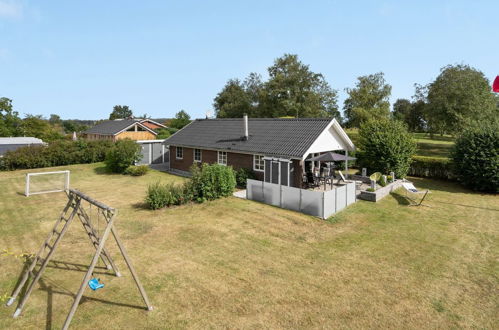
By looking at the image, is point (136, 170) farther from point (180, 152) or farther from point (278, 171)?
point (278, 171)

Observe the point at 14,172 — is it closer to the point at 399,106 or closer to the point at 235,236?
the point at 235,236

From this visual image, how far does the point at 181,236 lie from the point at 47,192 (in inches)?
487

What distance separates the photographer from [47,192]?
62.3 ft

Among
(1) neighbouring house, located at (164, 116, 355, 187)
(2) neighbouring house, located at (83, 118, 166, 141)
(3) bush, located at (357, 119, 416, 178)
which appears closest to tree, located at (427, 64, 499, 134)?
(3) bush, located at (357, 119, 416, 178)

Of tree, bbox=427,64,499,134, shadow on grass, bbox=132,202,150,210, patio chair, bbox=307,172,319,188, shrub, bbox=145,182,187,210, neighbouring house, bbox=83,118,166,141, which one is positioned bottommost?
shadow on grass, bbox=132,202,150,210

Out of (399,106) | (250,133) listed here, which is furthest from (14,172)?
(399,106)

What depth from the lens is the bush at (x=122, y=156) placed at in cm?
2498

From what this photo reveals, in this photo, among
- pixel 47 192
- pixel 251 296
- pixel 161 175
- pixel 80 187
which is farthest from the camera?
pixel 161 175

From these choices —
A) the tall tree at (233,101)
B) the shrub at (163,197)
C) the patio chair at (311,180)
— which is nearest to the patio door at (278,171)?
the patio chair at (311,180)

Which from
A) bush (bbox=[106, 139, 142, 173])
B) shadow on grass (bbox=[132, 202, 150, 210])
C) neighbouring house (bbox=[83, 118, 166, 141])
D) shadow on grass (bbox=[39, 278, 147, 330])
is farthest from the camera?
neighbouring house (bbox=[83, 118, 166, 141])

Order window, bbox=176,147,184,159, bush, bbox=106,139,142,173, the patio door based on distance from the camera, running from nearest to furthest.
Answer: the patio door, bush, bbox=106,139,142,173, window, bbox=176,147,184,159

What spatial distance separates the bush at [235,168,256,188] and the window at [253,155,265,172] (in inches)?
16.9

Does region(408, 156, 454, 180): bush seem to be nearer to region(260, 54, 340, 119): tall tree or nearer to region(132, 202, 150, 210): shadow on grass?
region(132, 202, 150, 210): shadow on grass

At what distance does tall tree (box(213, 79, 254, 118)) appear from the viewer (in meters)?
63.2
